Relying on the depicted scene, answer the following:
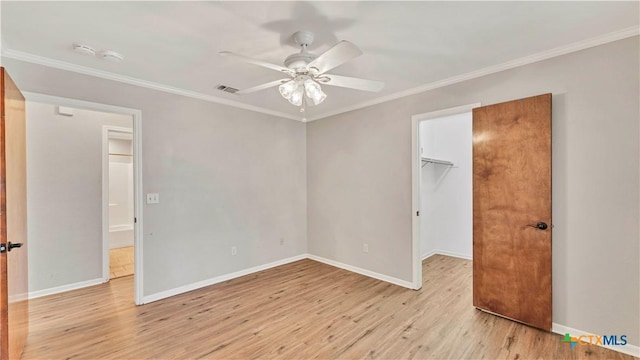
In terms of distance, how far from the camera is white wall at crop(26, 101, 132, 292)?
336 cm

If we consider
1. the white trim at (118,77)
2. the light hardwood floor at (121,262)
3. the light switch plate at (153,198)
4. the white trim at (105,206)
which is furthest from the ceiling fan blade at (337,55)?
the light hardwood floor at (121,262)

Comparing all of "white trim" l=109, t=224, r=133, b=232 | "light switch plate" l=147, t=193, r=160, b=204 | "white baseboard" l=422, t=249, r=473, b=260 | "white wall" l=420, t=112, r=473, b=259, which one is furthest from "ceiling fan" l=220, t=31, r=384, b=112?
"white trim" l=109, t=224, r=133, b=232

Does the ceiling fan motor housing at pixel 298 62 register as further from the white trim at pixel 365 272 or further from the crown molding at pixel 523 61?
the white trim at pixel 365 272

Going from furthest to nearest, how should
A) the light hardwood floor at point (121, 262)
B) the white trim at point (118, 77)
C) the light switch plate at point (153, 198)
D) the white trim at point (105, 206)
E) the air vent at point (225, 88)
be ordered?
1. the light hardwood floor at point (121, 262)
2. the white trim at point (105, 206)
3. the air vent at point (225, 88)
4. the light switch plate at point (153, 198)
5. the white trim at point (118, 77)

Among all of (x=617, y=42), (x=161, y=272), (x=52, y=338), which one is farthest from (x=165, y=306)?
(x=617, y=42)

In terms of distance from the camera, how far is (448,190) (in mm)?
5074

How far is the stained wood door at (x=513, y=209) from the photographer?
246 centimetres

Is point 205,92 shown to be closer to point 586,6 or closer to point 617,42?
point 586,6

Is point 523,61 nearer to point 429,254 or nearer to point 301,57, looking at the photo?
point 301,57

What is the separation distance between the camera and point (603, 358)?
211 centimetres

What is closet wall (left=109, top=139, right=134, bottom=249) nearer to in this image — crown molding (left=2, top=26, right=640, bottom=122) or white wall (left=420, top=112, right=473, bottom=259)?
crown molding (left=2, top=26, right=640, bottom=122)

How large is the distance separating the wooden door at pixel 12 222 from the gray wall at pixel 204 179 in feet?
2.43

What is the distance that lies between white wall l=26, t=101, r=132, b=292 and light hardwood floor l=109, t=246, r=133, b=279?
41 centimetres

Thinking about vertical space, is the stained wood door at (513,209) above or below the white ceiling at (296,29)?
below
